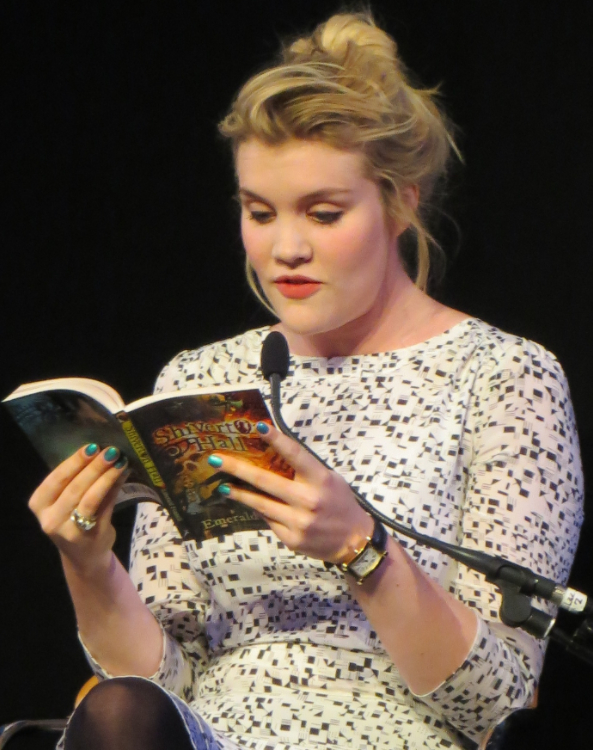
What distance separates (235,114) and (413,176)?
11.4 inches

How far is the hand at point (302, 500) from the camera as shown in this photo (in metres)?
1.09

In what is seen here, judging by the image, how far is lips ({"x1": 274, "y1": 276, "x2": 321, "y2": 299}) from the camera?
149cm

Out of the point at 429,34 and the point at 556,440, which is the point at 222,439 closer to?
the point at 556,440

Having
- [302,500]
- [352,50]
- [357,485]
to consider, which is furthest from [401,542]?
[352,50]

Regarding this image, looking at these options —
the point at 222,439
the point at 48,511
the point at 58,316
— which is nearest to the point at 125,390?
the point at 58,316

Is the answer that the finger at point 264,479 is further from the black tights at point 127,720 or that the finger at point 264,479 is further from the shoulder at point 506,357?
the shoulder at point 506,357

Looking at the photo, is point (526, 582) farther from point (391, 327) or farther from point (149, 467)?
point (391, 327)

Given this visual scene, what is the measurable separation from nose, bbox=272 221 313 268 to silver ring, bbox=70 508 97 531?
46 centimetres

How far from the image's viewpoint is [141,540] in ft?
5.43

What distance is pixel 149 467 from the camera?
1.20 meters

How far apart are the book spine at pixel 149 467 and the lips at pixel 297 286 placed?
1.27 feet

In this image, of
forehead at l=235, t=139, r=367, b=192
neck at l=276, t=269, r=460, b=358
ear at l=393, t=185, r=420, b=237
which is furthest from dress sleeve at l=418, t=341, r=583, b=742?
forehead at l=235, t=139, r=367, b=192

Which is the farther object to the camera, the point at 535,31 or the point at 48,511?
the point at 535,31

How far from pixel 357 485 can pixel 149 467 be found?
0.38 m
